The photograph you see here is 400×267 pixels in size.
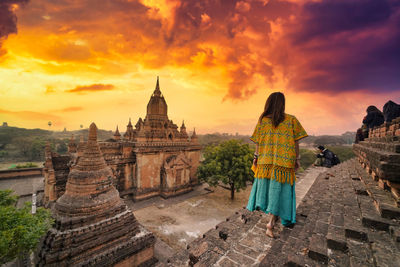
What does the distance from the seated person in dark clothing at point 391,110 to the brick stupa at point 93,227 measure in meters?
11.5

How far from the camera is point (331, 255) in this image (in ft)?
8.30

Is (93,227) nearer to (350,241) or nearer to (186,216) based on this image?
(186,216)

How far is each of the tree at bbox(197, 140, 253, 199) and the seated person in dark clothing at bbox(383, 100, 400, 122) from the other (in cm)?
1020

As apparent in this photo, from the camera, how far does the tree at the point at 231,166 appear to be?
1550cm

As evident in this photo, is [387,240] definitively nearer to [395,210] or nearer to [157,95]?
[395,210]

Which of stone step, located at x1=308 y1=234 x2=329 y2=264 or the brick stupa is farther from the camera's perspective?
the brick stupa

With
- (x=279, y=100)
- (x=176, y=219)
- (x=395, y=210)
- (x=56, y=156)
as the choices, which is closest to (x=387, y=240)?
(x=395, y=210)

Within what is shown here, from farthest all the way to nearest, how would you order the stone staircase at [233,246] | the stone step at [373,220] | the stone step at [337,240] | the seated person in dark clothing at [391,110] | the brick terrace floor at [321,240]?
the seated person in dark clothing at [391,110]
the stone staircase at [233,246]
the stone step at [373,220]
the stone step at [337,240]
the brick terrace floor at [321,240]

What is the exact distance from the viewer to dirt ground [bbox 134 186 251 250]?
1123 centimetres

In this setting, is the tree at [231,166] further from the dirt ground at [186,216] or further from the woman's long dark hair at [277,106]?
the woman's long dark hair at [277,106]

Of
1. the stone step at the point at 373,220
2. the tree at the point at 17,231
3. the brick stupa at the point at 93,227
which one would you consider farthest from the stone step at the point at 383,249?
the tree at the point at 17,231

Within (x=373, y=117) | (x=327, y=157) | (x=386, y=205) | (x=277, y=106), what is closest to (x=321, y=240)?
(x=386, y=205)

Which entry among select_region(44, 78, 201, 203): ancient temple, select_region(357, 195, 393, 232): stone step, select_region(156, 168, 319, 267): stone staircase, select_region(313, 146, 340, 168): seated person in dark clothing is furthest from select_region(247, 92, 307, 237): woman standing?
select_region(313, 146, 340, 168): seated person in dark clothing

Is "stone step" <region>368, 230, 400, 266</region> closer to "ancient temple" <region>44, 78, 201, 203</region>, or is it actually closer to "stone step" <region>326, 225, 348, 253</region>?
"stone step" <region>326, 225, 348, 253</region>
